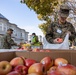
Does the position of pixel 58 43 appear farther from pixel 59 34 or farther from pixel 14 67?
pixel 14 67

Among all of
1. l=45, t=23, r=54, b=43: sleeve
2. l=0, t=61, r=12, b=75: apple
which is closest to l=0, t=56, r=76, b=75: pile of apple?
l=0, t=61, r=12, b=75: apple

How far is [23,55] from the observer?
1927mm

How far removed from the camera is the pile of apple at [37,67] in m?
1.37

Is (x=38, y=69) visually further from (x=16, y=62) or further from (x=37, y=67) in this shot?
(x=16, y=62)

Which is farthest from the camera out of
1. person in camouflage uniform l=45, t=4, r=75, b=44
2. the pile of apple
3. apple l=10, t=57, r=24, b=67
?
person in camouflage uniform l=45, t=4, r=75, b=44

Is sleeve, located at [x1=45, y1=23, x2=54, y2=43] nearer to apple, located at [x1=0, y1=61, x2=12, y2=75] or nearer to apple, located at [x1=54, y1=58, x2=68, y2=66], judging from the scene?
apple, located at [x1=54, y1=58, x2=68, y2=66]

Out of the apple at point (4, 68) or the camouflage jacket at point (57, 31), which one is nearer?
the apple at point (4, 68)

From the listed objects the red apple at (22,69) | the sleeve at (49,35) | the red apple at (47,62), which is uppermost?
the sleeve at (49,35)

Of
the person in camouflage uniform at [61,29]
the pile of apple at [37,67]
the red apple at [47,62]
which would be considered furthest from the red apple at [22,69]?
the person in camouflage uniform at [61,29]

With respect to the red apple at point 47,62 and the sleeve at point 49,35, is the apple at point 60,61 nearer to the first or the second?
the red apple at point 47,62

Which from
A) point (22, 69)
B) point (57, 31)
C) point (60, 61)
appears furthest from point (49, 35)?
point (22, 69)

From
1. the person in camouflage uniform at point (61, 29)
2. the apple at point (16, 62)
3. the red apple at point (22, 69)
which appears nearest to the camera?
the red apple at point (22, 69)

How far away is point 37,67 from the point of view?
1.48 meters

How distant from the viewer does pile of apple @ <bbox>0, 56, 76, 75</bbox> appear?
1365mm
